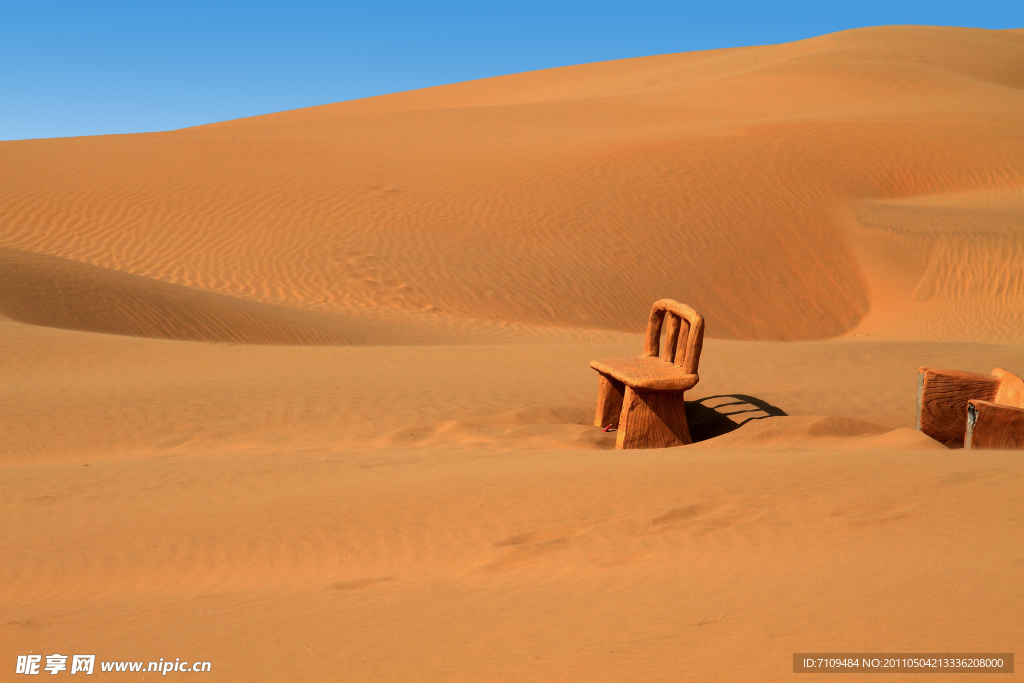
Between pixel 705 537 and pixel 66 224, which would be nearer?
pixel 705 537

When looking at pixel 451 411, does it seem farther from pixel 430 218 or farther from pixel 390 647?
pixel 430 218

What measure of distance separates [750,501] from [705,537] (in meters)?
0.49

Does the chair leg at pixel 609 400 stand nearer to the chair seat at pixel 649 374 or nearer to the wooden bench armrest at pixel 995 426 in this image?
the chair seat at pixel 649 374

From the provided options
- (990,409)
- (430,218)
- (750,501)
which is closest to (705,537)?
(750,501)

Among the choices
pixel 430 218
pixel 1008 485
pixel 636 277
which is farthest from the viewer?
pixel 430 218

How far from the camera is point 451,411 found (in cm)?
797

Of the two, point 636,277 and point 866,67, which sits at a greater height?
point 866,67

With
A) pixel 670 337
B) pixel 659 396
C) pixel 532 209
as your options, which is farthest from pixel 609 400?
pixel 532 209

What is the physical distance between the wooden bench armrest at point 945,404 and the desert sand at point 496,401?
0.65 meters

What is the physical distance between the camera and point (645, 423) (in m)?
6.66

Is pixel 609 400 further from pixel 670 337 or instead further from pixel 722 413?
pixel 722 413

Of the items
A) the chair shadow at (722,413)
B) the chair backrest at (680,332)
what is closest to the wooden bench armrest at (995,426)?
the chair backrest at (680,332)

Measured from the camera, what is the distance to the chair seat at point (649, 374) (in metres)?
6.57

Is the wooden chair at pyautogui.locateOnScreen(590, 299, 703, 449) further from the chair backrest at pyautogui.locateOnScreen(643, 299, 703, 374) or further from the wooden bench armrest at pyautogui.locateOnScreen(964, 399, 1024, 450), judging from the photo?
the wooden bench armrest at pyautogui.locateOnScreen(964, 399, 1024, 450)
